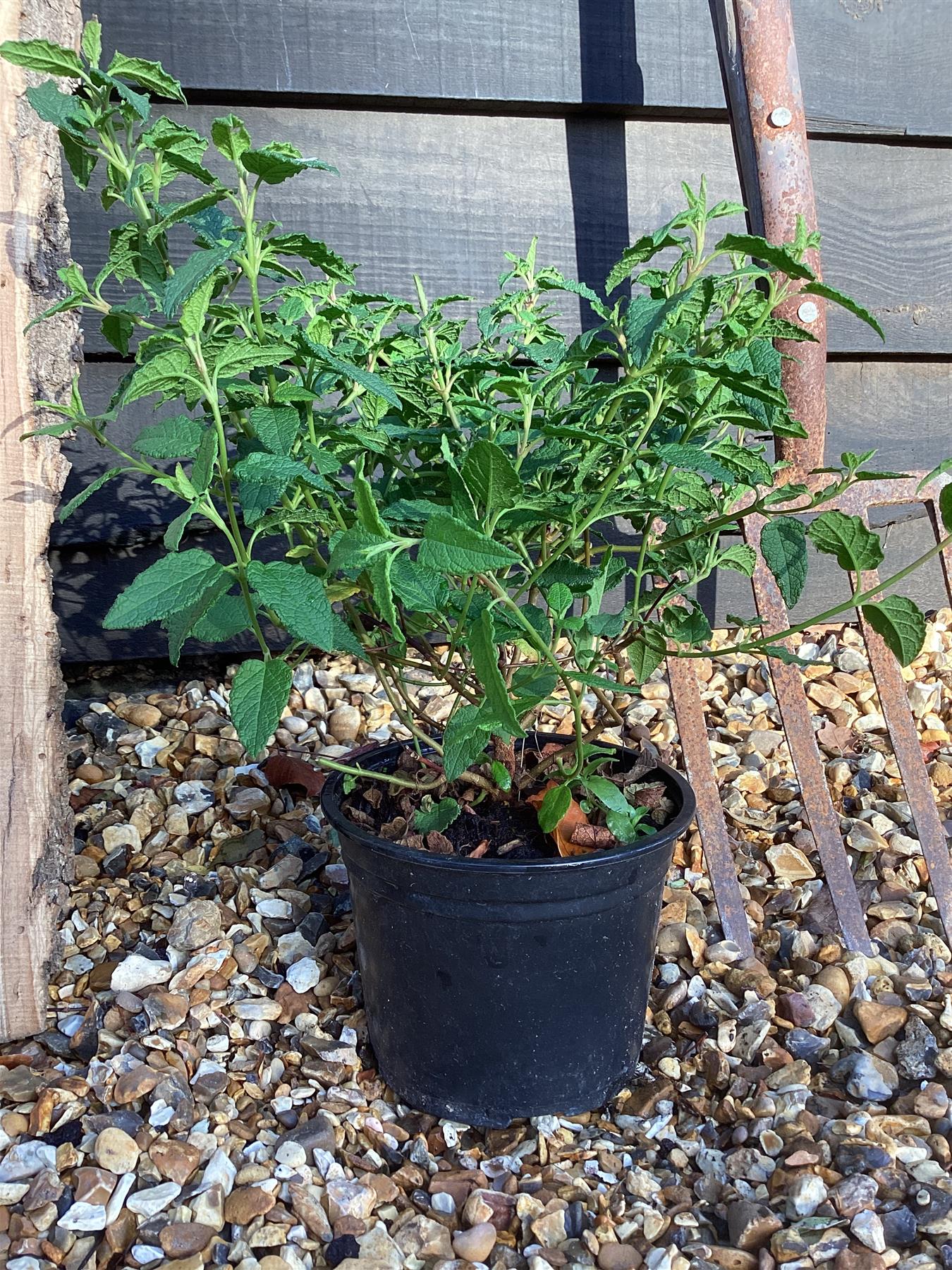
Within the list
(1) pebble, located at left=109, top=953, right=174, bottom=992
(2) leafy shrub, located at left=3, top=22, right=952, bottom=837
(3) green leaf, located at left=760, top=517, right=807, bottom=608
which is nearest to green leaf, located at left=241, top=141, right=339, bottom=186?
(2) leafy shrub, located at left=3, top=22, right=952, bottom=837

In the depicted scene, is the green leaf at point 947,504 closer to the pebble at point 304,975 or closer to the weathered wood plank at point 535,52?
the pebble at point 304,975

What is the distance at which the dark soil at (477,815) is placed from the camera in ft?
3.52

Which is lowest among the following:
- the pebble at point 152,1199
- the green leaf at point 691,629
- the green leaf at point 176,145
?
the pebble at point 152,1199

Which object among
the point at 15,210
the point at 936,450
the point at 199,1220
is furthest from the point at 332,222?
the point at 199,1220

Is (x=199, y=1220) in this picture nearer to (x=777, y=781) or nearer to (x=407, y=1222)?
(x=407, y=1222)

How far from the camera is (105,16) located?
162cm

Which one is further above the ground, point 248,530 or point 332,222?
point 332,222

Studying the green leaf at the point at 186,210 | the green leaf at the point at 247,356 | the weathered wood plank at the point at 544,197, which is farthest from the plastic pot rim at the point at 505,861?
the weathered wood plank at the point at 544,197

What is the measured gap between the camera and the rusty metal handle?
1570mm

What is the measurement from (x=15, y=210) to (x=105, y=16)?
0.63 m

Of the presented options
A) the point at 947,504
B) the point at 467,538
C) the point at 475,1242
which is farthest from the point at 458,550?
the point at 475,1242

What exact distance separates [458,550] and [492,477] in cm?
9

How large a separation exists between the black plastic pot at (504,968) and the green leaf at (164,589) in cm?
38

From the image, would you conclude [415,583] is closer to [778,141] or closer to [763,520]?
[763,520]
